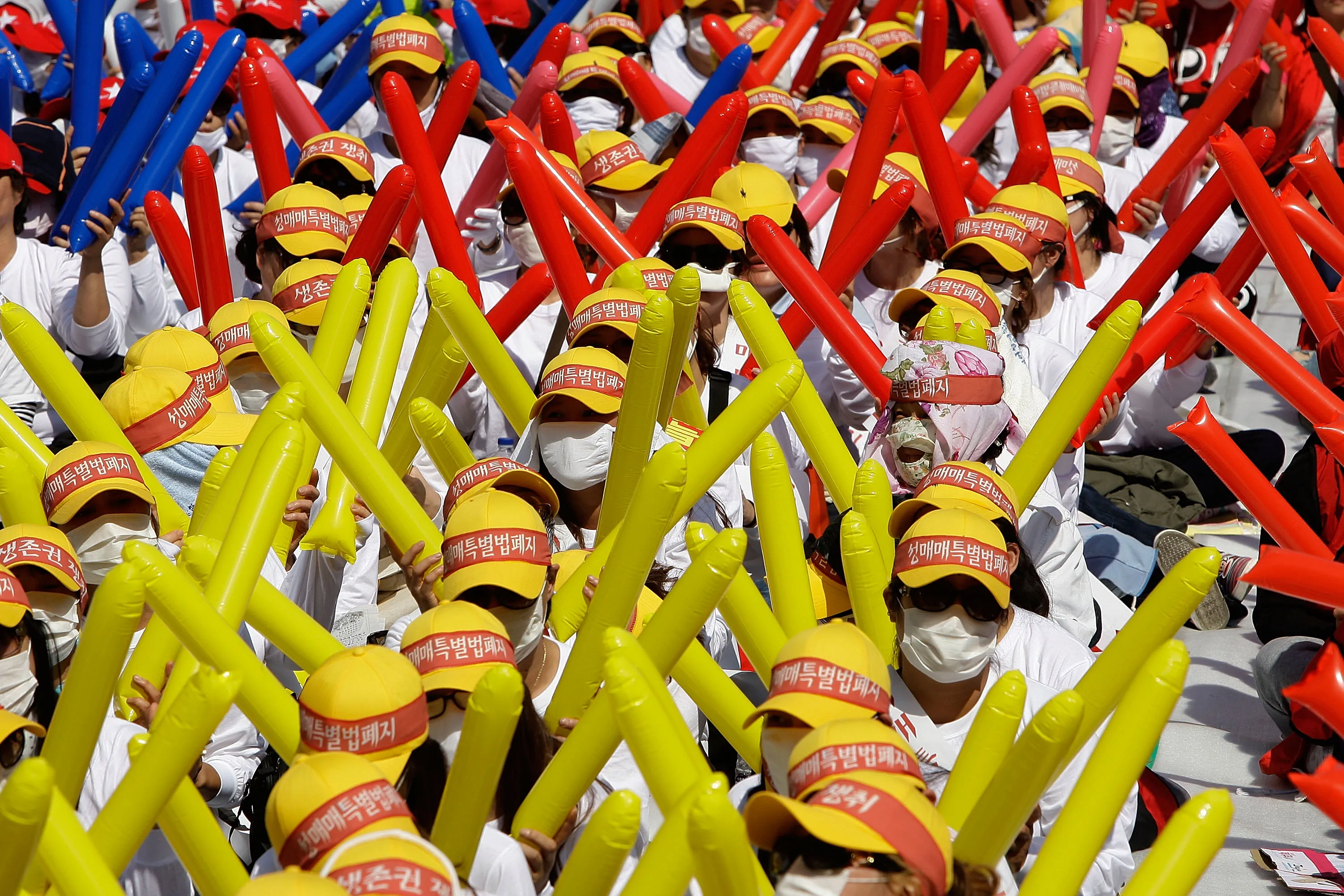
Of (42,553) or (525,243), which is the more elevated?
(42,553)

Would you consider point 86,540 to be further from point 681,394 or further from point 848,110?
point 848,110

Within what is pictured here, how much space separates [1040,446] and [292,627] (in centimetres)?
212

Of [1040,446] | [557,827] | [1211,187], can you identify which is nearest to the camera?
[557,827]

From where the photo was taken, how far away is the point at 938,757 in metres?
3.69

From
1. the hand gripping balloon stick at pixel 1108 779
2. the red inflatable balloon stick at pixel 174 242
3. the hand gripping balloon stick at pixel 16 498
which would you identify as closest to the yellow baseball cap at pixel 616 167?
the red inflatable balloon stick at pixel 174 242

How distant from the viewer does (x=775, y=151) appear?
7852mm

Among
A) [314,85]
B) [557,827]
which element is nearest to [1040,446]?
[557,827]

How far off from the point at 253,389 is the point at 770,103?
11.0 feet

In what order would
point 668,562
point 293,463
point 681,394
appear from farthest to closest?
point 681,394
point 668,562
point 293,463

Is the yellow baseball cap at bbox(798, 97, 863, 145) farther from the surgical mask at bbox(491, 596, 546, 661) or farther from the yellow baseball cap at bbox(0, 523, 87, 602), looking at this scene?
the yellow baseball cap at bbox(0, 523, 87, 602)

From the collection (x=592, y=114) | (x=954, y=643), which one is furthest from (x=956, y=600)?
(x=592, y=114)

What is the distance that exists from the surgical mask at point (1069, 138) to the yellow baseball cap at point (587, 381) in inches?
165

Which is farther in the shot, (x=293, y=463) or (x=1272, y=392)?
(x=1272, y=392)

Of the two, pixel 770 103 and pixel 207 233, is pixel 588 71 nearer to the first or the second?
pixel 770 103
